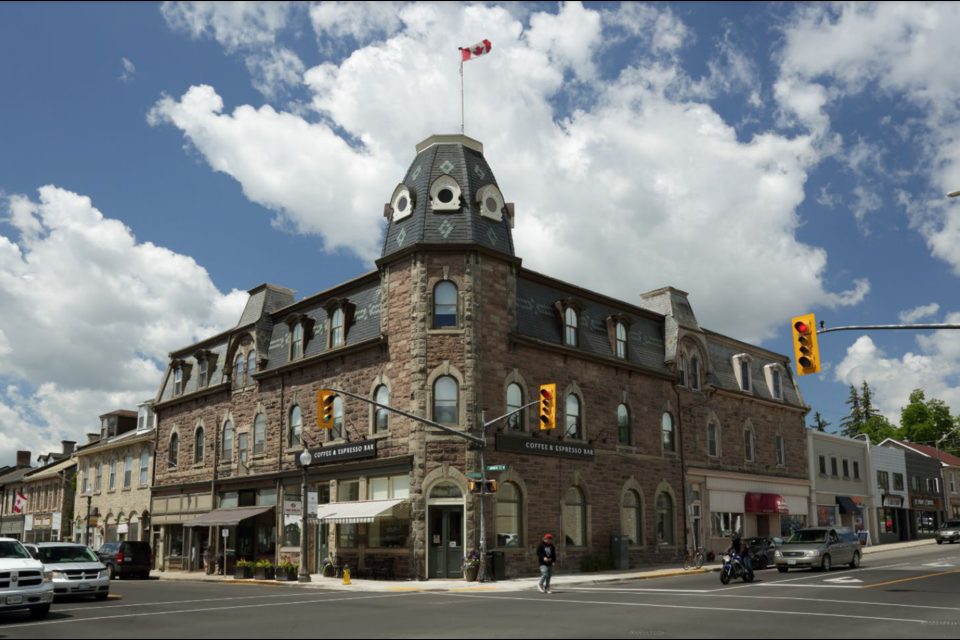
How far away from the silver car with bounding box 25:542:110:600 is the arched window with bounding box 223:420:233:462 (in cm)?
1832

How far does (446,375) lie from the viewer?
102 feet

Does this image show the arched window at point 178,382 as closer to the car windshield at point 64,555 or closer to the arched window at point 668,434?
the car windshield at point 64,555

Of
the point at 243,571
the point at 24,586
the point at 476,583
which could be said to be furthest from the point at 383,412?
the point at 24,586

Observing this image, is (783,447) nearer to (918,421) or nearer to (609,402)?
(609,402)

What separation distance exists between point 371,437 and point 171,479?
19.8 meters

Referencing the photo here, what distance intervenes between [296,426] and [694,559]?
60.8 ft

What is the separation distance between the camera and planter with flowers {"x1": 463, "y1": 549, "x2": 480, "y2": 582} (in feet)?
93.8

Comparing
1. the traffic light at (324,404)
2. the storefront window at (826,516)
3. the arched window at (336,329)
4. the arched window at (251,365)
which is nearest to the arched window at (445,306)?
the traffic light at (324,404)

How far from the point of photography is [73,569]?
74.5ft

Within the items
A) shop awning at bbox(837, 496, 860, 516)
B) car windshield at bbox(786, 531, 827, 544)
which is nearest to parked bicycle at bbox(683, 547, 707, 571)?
car windshield at bbox(786, 531, 827, 544)

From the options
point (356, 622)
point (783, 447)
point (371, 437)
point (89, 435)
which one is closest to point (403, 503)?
point (371, 437)

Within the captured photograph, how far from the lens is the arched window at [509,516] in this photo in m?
30.8

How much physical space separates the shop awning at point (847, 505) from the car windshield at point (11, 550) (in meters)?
49.0

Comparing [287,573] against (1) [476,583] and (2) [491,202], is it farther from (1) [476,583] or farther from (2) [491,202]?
(2) [491,202]
